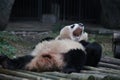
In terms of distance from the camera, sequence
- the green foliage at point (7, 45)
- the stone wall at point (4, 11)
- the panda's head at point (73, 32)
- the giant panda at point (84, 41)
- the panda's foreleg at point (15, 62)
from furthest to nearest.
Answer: the stone wall at point (4, 11) → the green foliage at point (7, 45) → the panda's head at point (73, 32) → the giant panda at point (84, 41) → the panda's foreleg at point (15, 62)

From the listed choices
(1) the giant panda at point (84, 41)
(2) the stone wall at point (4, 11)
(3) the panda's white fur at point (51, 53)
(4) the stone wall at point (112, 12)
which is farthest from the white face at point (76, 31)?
(4) the stone wall at point (112, 12)

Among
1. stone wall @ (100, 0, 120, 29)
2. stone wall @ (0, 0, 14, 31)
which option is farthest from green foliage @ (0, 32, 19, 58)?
stone wall @ (100, 0, 120, 29)

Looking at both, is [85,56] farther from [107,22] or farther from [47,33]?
[107,22]

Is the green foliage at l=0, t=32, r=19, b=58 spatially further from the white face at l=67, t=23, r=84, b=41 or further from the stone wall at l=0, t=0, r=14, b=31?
the white face at l=67, t=23, r=84, b=41

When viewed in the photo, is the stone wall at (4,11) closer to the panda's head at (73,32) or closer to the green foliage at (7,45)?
the green foliage at (7,45)

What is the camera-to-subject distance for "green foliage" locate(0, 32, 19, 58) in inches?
289

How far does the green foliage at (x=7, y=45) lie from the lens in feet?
24.1

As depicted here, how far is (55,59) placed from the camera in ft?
13.9

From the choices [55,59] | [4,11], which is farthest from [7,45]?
[55,59]

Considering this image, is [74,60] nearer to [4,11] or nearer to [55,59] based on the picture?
[55,59]

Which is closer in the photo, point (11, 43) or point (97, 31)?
point (11, 43)

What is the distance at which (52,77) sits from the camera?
154 inches

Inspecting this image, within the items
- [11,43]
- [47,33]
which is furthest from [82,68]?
[47,33]

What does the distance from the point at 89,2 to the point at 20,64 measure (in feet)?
27.0
